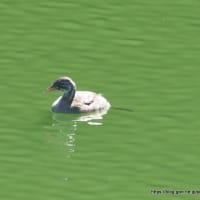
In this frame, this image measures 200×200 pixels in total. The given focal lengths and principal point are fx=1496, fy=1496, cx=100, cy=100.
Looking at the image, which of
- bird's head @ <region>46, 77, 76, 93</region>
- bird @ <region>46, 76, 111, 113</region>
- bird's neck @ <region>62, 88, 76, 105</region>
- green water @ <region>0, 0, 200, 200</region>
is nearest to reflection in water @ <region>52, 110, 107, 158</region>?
green water @ <region>0, 0, 200, 200</region>

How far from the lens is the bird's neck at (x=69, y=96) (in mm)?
36844

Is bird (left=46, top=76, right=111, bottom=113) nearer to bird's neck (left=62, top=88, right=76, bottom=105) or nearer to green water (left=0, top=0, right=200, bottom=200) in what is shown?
bird's neck (left=62, top=88, right=76, bottom=105)

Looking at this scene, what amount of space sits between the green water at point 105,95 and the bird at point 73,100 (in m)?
0.25

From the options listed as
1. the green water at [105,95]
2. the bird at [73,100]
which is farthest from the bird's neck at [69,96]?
the green water at [105,95]

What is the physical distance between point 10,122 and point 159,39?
22.9 feet

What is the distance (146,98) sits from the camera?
120 ft

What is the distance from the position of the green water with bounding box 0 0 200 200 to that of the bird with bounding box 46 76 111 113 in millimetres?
251

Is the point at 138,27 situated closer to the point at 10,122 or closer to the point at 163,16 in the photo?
the point at 163,16

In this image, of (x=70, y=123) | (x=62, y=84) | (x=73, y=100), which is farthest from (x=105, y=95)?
(x=70, y=123)

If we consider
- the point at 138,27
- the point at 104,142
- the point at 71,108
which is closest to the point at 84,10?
the point at 138,27

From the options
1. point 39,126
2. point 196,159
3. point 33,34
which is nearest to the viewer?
point 196,159

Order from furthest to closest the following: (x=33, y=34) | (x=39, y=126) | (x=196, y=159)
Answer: (x=33, y=34) < (x=39, y=126) < (x=196, y=159)

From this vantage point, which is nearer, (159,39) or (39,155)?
(39,155)

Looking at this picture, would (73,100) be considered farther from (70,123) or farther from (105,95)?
(70,123)
